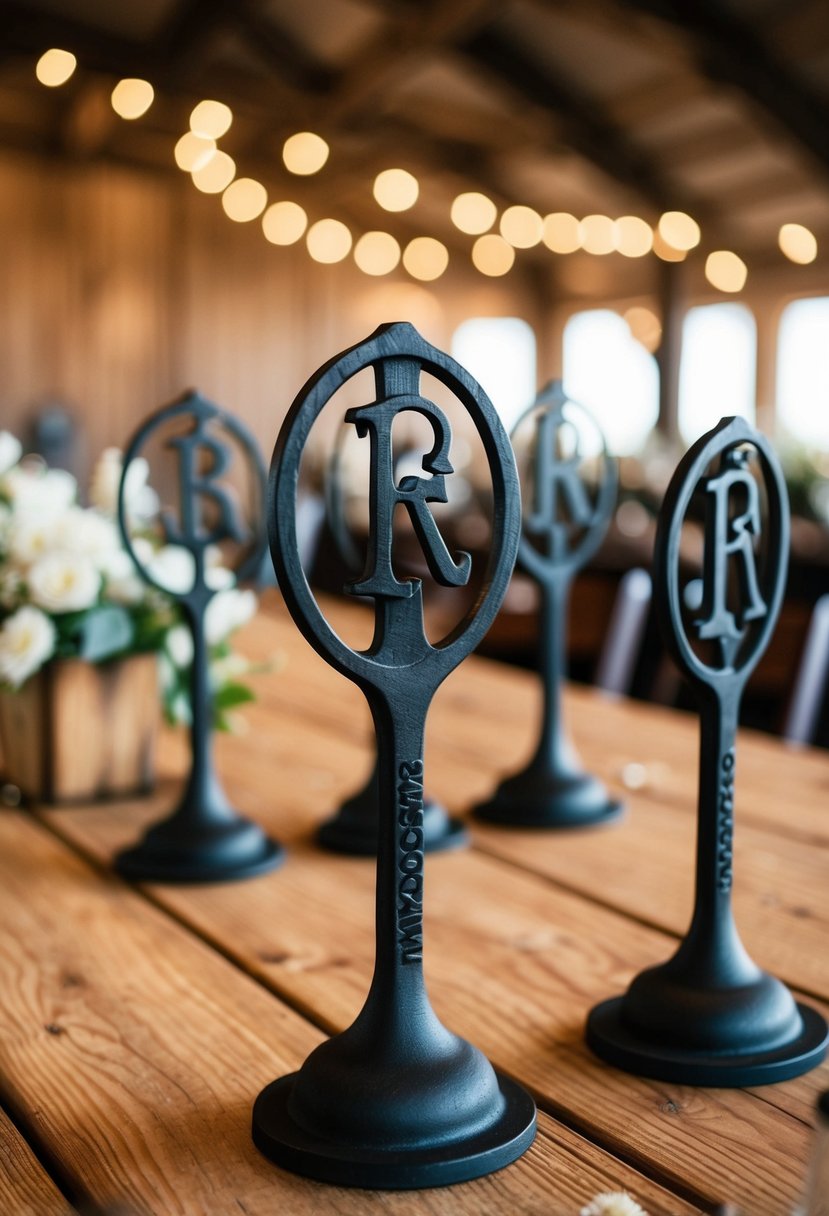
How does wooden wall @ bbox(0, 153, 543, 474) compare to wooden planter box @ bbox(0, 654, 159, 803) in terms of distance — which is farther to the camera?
wooden wall @ bbox(0, 153, 543, 474)

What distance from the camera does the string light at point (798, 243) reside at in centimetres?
891

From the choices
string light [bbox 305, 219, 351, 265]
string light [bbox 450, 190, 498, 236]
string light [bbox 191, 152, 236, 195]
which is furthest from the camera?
string light [bbox 305, 219, 351, 265]

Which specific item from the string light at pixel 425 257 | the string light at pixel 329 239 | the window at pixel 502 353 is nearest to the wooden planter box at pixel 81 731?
the string light at pixel 329 239

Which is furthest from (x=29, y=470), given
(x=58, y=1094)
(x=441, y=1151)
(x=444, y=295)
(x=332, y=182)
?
(x=444, y=295)

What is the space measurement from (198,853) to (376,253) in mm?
11051

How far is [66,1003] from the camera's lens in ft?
2.71

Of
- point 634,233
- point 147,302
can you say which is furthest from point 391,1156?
point 147,302

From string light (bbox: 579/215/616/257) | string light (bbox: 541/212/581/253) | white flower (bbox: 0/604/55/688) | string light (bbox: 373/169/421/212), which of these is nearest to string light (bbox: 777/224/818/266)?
string light (bbox: 579/215/616/257)

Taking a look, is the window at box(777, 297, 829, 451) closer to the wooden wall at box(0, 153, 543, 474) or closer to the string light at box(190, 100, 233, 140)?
the wooden wall at box(0, 153, 543, 474)

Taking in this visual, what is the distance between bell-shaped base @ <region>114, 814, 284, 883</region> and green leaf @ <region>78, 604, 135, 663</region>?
27cm

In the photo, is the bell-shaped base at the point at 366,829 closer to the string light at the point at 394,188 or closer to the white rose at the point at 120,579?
the white rose at the point at 120,579

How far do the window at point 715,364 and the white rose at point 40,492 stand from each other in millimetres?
9904

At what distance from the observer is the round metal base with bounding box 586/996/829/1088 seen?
27.5 inches

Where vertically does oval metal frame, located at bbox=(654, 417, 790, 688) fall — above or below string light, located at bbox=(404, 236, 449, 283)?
below
